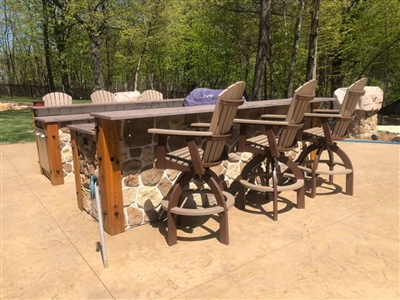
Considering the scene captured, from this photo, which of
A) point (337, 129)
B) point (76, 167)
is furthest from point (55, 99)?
point (337, 129)

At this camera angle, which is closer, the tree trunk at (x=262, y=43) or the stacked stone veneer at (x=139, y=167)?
the stacked stone veneer at (x=139, y=167)

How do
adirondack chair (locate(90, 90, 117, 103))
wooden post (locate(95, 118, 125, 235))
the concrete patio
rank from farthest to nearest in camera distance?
adirondack chair (locate(90, 90, 117, 103)), wooden post (locate(95, 118, 125, 235)), the concrete patio

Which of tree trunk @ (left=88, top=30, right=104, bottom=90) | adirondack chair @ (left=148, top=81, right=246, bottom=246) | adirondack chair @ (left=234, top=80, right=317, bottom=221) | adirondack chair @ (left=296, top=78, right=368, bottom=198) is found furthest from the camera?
tree trunk @ (left=88, top=30, right=104, bottom=90)

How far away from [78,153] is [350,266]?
8.25 ft

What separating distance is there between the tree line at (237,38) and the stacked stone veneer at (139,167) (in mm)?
6697

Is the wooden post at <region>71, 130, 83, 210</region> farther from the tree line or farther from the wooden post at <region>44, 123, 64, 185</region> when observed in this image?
the tree line

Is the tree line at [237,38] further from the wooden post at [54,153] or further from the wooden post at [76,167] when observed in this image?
the wooden post at [76,167]

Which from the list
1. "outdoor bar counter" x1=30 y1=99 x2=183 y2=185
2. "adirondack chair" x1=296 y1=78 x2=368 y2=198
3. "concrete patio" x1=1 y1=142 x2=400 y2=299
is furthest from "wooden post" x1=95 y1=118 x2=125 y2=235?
"adirondack chair" x1=296 y1=78 x2=368 y2=198

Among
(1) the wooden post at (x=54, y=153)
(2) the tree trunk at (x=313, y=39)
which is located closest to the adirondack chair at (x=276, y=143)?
(1) the wooden post at (x=54, y=153)

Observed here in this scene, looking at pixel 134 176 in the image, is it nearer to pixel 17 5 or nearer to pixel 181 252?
pixel 181 252

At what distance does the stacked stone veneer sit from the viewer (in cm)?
262

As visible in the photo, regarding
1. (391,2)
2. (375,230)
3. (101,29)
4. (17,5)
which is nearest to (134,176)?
(375,230)

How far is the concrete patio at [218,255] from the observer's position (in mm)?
1870

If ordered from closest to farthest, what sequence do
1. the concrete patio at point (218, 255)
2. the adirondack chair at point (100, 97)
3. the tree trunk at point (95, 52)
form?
the concrete patio at point (218, 255), the adirondack chair at point (100, 97), the tree trunk at point (95, 52)
